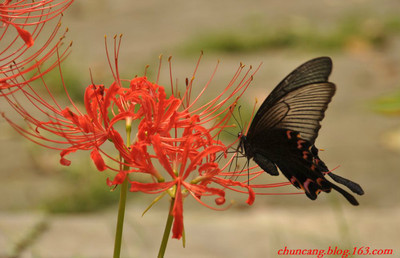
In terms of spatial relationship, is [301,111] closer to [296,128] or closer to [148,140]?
[296,128]

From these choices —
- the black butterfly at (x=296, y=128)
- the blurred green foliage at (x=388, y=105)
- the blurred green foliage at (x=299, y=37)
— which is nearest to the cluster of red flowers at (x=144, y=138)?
the black butterfly at (x=296, y=128)

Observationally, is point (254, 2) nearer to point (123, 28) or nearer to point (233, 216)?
point (123, 28)

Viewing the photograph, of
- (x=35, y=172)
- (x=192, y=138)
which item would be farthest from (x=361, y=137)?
(x=192, y=138)

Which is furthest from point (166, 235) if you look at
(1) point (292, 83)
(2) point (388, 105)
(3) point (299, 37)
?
(3) point (299, 37)

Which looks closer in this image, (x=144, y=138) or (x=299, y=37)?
(x=144, y=138)

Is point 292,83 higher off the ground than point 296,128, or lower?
higher

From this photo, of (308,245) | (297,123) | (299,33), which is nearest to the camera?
(297,123)

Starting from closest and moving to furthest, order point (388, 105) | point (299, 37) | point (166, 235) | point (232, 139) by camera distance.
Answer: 1. point (166, 235)
2. point (388, 105)
3. point (232, 139)
4. point (299, 37)
